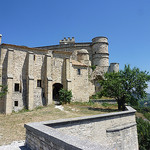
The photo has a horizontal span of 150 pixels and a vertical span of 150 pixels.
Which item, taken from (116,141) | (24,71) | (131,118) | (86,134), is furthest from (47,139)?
(24,71)

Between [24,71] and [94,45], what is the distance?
21.7m

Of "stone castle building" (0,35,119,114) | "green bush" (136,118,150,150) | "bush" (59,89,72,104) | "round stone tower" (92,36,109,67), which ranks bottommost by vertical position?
"green bush" (136,118,150,150)

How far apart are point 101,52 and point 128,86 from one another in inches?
708

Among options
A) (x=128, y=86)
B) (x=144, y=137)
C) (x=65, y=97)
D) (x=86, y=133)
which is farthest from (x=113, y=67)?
(x=86, y=133)

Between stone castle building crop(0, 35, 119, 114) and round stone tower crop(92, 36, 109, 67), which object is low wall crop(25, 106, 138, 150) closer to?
stone castle building crop(0, 35, 119, 114)

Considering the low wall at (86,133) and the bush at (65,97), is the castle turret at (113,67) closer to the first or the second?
the bush at (65,97)

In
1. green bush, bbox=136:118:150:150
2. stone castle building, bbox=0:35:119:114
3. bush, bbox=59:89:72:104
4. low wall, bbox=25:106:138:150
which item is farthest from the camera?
bush, bbox=59:89:72:104

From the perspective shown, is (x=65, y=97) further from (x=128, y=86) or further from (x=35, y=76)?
(x=128, y=86)

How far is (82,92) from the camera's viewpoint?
25281 mm

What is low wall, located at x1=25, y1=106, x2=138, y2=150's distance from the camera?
400 centimetres

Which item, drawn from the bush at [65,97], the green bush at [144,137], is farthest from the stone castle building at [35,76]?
the green bush at [144,137]

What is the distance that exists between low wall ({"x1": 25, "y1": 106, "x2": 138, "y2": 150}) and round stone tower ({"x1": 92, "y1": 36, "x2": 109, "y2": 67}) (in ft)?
78.6

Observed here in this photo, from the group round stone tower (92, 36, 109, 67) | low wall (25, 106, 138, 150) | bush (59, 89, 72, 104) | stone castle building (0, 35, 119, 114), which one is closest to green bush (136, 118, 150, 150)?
low wall (25, 106, 138, 150)

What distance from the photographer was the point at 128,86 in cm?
1973
